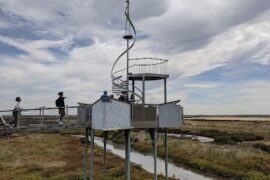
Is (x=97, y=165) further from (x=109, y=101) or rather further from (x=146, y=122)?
(x=109, y=101)

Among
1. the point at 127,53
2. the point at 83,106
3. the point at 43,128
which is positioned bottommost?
the point at 43,128

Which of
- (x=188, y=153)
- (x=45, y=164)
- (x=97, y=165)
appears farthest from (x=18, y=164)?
(x=188, y=153)

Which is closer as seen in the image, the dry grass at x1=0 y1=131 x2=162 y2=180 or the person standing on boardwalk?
the person standing on boardwalk

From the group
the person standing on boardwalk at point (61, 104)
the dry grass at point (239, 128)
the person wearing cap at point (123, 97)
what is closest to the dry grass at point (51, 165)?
the person wearing cap at point (123, 97)

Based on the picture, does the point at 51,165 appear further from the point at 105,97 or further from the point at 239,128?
the point at 239,128

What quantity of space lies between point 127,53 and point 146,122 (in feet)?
15.9

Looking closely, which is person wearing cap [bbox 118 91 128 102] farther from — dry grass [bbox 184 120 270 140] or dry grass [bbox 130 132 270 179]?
dry grass [bbox 184 120 270 140]

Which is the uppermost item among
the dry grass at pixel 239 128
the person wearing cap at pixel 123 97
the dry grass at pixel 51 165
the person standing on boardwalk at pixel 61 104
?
the person wearing cap at pixel 123 97

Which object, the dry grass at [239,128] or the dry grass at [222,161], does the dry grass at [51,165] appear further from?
the dry grass at [239,128]

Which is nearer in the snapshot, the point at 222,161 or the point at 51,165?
the point at 51,165

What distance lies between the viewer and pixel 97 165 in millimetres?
40625

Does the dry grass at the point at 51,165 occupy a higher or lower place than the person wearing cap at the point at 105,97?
lower

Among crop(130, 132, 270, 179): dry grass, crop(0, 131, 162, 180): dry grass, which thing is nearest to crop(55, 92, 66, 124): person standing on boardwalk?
crop(0, 131, 162, 180): dry grass

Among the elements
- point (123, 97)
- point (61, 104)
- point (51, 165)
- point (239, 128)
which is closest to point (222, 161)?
point (51, 165)
